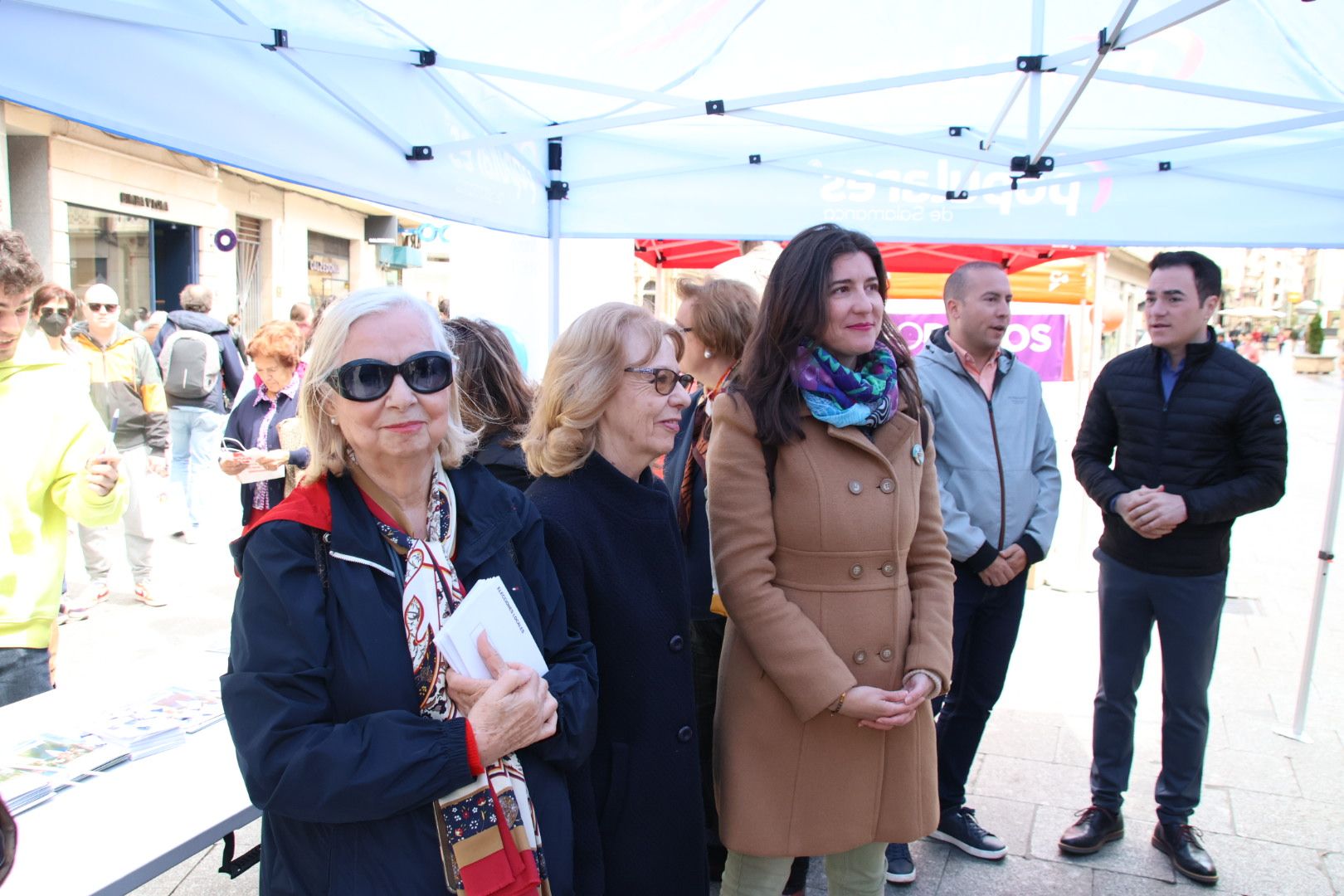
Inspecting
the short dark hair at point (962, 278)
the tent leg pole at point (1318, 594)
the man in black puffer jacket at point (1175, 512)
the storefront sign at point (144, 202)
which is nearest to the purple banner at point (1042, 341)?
the tent leg pole at point (1318, 594)

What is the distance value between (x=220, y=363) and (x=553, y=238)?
4.30 metres

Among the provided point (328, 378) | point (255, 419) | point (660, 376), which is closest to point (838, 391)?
point (660, 376)

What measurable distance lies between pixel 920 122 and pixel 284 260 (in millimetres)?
16950

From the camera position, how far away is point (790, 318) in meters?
2.29

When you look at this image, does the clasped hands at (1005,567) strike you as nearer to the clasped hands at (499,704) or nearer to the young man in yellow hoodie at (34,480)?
the clasped hands at (499,704)

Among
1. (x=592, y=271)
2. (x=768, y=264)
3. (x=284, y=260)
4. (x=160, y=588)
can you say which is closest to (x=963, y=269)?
(x=768, y=264)

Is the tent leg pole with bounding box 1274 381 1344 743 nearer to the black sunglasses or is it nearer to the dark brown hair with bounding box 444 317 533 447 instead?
the dark brown hair with bounding box 444 317 533 447

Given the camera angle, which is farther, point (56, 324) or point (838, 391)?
point (56, 324)

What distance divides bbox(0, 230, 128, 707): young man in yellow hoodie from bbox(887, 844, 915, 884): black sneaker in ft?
8.44

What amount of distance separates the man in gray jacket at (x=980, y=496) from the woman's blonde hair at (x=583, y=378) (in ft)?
4.76

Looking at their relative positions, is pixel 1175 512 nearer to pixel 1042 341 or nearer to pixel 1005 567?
pixel 1005 567

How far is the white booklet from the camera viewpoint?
145 cm

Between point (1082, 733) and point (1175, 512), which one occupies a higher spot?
point (1175, 512)

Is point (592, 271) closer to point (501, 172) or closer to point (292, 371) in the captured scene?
point (501, 172)
